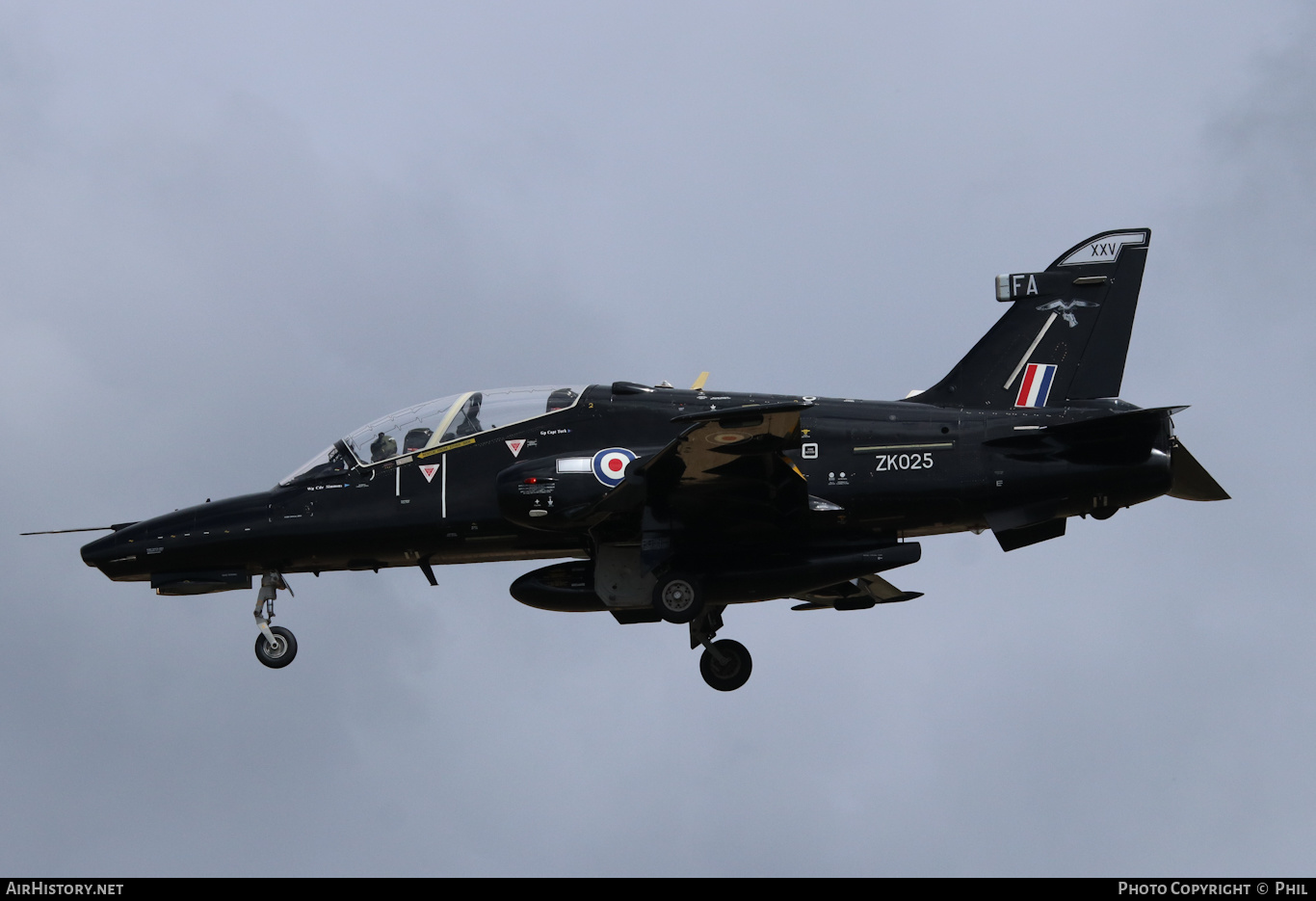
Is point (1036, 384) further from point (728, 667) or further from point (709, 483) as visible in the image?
point (728, 667)

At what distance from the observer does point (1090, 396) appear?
29625mm

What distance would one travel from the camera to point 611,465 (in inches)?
1133

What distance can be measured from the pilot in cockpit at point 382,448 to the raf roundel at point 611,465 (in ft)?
11.9

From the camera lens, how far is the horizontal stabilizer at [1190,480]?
29.0 meters

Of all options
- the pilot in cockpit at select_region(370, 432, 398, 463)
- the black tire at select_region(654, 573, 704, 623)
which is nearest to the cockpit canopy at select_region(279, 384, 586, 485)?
the pilot in cockpit at select_region(370, 432, 398, 463)

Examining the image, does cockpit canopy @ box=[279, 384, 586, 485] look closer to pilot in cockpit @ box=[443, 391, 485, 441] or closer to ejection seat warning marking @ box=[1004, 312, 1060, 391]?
pilot in cockpit @ box=[443, 391, 485, 441]

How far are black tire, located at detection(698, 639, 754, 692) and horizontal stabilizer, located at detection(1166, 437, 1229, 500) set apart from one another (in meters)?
7.45

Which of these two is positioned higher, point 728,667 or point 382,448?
point 382,448

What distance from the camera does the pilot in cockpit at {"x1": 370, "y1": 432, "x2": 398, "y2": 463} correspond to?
100 ft

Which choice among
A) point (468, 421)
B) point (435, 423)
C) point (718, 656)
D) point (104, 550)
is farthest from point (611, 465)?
point (104, 550)

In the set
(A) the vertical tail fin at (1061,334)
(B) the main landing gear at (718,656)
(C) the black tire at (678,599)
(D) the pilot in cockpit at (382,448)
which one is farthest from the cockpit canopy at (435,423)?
(A) the vertical tail fin at (1061,334)

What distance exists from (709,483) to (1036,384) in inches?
210

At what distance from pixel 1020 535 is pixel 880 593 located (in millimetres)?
4403

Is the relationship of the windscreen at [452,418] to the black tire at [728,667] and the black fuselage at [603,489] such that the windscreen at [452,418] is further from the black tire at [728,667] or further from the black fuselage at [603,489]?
the black tire at [728,667]
